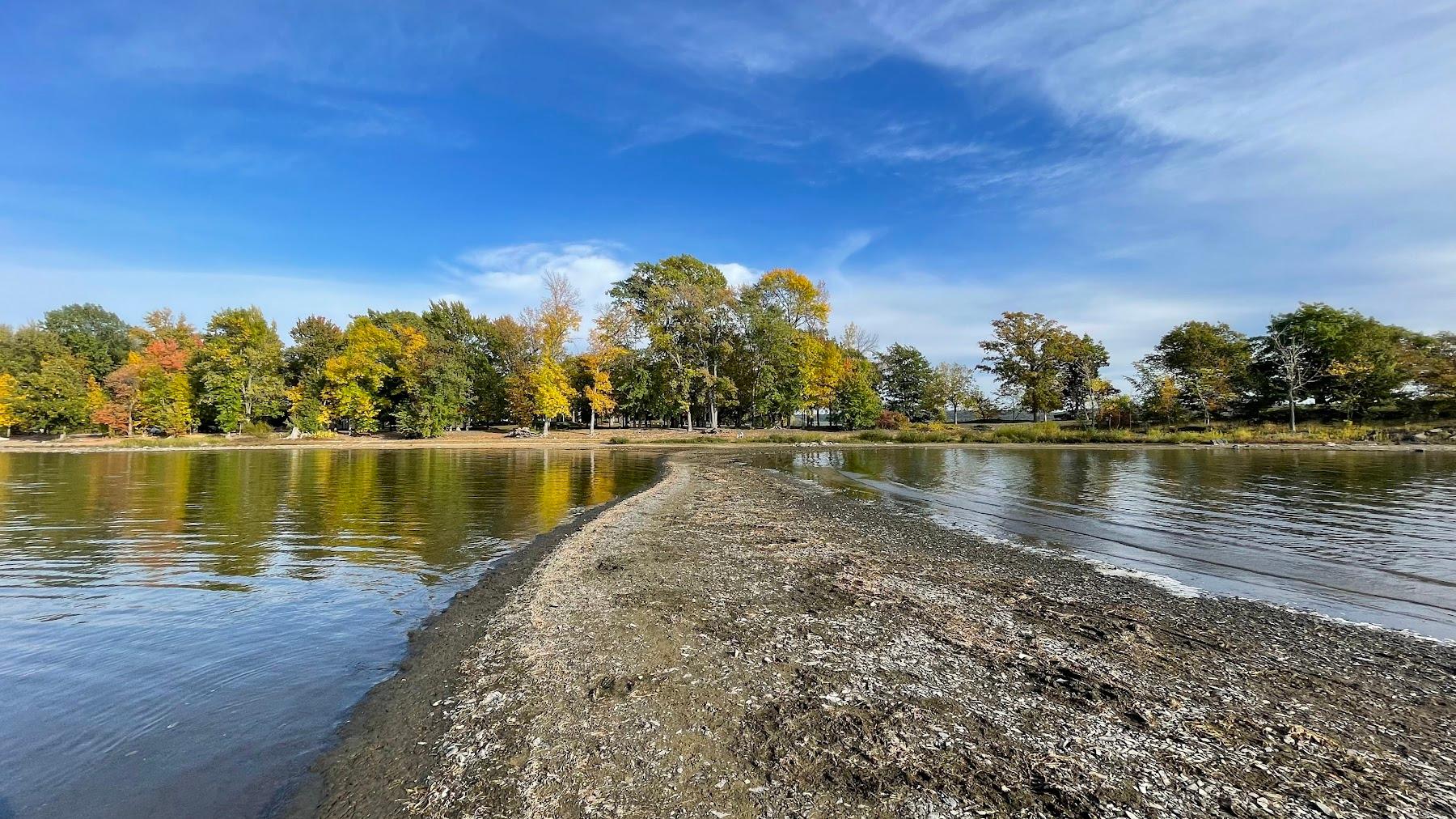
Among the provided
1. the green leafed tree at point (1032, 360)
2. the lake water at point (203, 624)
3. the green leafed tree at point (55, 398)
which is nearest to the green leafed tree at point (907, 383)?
the green leafed tree at point (1032, 360)

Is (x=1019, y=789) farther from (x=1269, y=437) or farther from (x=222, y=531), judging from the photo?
(x=1269, y=437)

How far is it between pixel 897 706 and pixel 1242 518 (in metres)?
17.1

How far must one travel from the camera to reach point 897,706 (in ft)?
16.5

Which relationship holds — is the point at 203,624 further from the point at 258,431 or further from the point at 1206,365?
the point at 1206,365

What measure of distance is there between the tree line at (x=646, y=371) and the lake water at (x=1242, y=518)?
88.8ft

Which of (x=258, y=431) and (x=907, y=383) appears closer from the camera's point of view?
(x=258, y=431)

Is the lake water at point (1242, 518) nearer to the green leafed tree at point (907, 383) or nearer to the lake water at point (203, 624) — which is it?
the lake water at point (203, 624)

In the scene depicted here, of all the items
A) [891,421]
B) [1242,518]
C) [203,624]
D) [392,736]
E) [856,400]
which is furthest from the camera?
[856,400]

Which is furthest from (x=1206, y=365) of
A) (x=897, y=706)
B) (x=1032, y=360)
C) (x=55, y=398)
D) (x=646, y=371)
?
(x=55, y=398)

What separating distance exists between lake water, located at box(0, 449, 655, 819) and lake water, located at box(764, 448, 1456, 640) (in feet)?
40.4

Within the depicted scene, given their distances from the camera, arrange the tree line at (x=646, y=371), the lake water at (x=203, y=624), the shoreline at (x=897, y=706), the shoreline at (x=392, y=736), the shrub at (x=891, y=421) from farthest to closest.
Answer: the shrub at (x=891, y=421) < the tree line at (x=646, y=371) < the lake water at (x=203, y=624) < the shoreline at (x=392, y=736) < the shoreline at (x=897, y=706)

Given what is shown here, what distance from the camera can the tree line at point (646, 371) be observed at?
195 feet

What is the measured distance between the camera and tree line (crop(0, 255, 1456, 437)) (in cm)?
5944

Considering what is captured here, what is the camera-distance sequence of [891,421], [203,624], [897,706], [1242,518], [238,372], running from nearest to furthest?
[897,706]
[203,624]
[1242,518]
[238,372]
[891,421]
